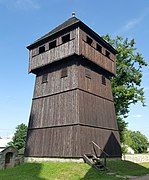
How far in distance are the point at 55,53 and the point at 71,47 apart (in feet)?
6.70

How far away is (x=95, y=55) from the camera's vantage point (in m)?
24.0

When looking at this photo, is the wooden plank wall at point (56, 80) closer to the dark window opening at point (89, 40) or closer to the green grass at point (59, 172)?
the dark window opening at point (89, 40)

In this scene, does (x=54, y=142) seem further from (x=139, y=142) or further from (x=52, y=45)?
(x=139, y=142)

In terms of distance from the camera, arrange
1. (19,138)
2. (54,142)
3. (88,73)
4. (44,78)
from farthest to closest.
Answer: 1. (19,138)
2. (44,78)
3. (88,73)
4. (54,142)

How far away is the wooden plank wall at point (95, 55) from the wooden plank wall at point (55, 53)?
54 cm

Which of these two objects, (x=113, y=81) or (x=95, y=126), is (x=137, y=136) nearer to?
(x=113, y=81)

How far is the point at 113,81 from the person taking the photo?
33719 mm

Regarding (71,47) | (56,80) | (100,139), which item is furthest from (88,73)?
(100,139)

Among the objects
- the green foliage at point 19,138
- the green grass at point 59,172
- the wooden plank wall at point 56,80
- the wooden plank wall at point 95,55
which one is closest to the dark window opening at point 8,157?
the green grass at point 59,172

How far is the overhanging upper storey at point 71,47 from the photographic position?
22.4 m

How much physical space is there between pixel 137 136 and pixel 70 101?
68.9 m

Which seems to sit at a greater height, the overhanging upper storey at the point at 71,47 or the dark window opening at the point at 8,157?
the overhanging upper storey at the point at 71,47

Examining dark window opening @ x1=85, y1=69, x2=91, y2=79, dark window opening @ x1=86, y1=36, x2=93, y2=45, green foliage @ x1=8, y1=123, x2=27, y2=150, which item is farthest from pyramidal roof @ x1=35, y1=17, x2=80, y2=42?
green foliage @ x1=8, y1=123, x2=27, y2=150

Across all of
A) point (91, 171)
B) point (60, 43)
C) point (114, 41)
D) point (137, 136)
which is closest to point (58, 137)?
point (91, 171)
